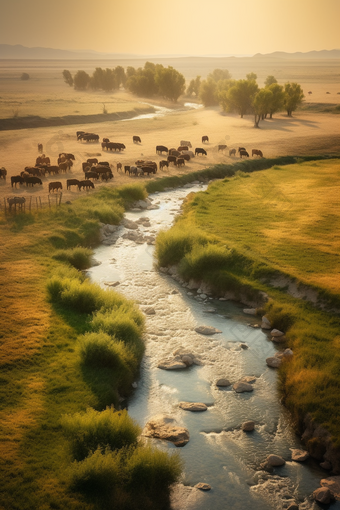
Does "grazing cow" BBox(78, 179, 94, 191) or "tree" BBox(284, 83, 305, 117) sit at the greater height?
"tree" BBox(284, 83, 305, 117)

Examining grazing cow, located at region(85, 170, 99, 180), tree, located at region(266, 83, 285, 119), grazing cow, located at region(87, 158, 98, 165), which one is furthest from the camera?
tree, located at region(266, 83, 285, 119)

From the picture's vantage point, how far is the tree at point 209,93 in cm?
11050

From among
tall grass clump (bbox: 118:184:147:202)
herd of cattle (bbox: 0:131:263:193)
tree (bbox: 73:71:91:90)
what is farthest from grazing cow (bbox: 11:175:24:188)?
tree (bbox: 73:71:91:90)

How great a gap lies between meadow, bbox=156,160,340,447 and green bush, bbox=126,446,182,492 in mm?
4321

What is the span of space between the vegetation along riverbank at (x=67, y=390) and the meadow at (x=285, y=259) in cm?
474

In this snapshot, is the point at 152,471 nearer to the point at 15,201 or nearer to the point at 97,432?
the point at 97,432

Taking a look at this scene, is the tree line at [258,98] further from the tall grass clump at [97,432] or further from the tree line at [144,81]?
the tall grass clump at [97,432]

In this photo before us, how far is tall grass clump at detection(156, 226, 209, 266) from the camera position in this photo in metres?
23.5

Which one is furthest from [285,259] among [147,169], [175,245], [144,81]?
[144,81]

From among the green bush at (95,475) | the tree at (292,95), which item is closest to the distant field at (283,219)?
the green bush at (95,475)

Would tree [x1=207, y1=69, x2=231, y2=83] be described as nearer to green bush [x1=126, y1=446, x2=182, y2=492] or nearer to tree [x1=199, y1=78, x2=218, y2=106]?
tree [x1=199, y1=78, x2=218, y2=106]

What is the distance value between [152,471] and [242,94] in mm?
85862

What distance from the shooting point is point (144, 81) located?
124 meters

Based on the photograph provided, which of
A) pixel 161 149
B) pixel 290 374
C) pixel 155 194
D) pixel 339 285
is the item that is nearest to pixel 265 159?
pixel 161 149
